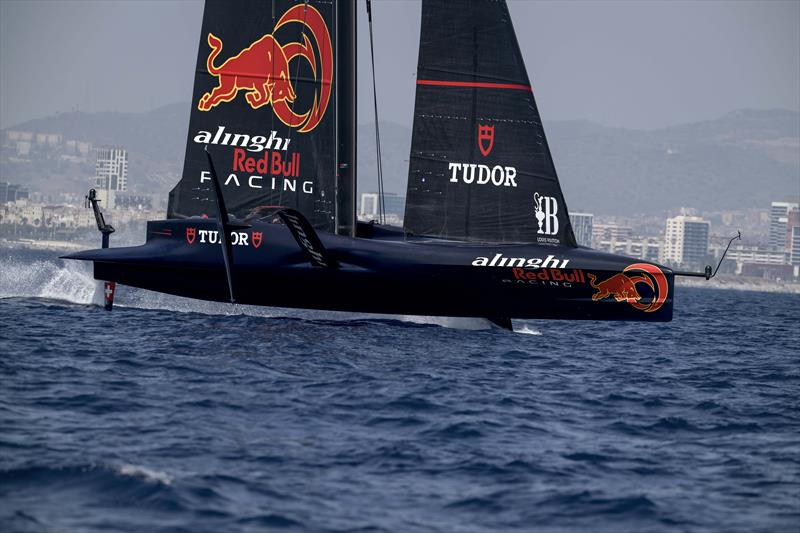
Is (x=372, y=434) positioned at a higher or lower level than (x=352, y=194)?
lower

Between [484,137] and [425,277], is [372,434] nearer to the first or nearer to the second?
[425,277]

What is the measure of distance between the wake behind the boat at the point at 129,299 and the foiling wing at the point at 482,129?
8.63ft

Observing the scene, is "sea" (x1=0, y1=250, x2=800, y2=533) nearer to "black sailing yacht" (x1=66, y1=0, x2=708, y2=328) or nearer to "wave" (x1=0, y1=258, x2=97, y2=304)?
"black sailing yacht" (x1=66, y1=0, x2=708, y2=328)

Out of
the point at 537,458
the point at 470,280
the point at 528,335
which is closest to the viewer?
the point at 537,458

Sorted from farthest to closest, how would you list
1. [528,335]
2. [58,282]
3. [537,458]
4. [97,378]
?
[58,282]
[528,335]
[97,378]
[537,458]

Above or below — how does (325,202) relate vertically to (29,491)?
above

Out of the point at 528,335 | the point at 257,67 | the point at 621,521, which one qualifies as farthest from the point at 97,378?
the point at 528,335

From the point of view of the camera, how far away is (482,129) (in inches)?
878

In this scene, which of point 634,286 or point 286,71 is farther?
point 286,71

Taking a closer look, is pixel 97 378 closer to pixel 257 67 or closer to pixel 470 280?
pixel 470 280

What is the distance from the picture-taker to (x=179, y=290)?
22.8m

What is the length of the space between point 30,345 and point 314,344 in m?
4.38

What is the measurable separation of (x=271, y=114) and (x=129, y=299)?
20.9 ft

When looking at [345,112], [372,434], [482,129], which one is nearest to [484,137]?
[482,129]
